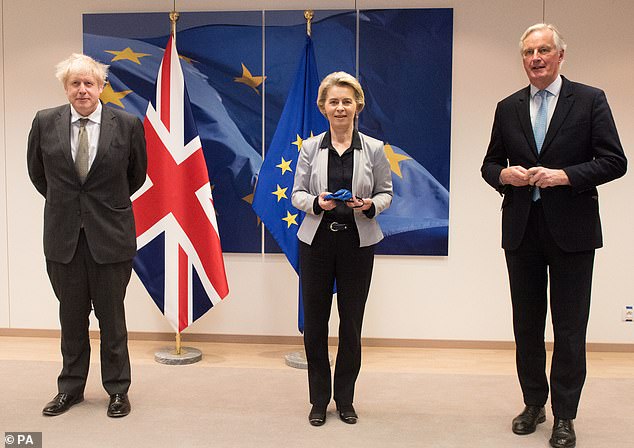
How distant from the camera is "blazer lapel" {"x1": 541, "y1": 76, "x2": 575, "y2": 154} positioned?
280 cm

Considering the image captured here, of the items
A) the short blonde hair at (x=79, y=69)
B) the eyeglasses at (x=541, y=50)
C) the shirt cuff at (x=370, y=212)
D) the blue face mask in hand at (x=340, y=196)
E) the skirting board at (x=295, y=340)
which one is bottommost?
the skirting board at (x=295, y=340)

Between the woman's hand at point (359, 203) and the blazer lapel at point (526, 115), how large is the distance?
0.73 m

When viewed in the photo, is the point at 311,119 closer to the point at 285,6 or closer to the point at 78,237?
the point at 285,6

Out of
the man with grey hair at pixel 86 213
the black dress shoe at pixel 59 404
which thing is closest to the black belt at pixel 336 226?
the man with grey hair at pixel 86 213

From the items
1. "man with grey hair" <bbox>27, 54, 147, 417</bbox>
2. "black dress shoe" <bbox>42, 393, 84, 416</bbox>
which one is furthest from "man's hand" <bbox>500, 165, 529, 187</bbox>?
"black dress shoe" <bbox>42, 393, 84, 416</bbox>

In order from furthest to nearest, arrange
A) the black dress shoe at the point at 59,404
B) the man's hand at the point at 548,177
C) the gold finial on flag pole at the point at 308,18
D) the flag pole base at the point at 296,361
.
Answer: the gold finial on flag pole at the point at 308,18 < the flag pole base at the point at 296,361 < the black dress shoe at the point at 59,404 < the man's hand at the point at 548,177

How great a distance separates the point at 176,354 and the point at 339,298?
1.64 meters

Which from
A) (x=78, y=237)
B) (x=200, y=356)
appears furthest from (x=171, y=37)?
(x=200, y=356)

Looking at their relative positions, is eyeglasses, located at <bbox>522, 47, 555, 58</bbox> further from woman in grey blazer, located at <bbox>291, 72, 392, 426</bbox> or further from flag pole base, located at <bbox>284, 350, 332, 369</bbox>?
flag pole base, located at <bbox>284, 350, 332, 369</bbox>

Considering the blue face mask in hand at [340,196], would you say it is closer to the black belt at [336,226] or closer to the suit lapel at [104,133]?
the black belt at [336,226]

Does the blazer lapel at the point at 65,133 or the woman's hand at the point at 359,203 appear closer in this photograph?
the woman's hand at the point at 359,203

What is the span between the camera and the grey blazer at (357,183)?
3.04m

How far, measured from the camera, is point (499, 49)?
14.9 feet

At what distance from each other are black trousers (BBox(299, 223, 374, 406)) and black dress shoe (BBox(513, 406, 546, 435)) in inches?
29.9
